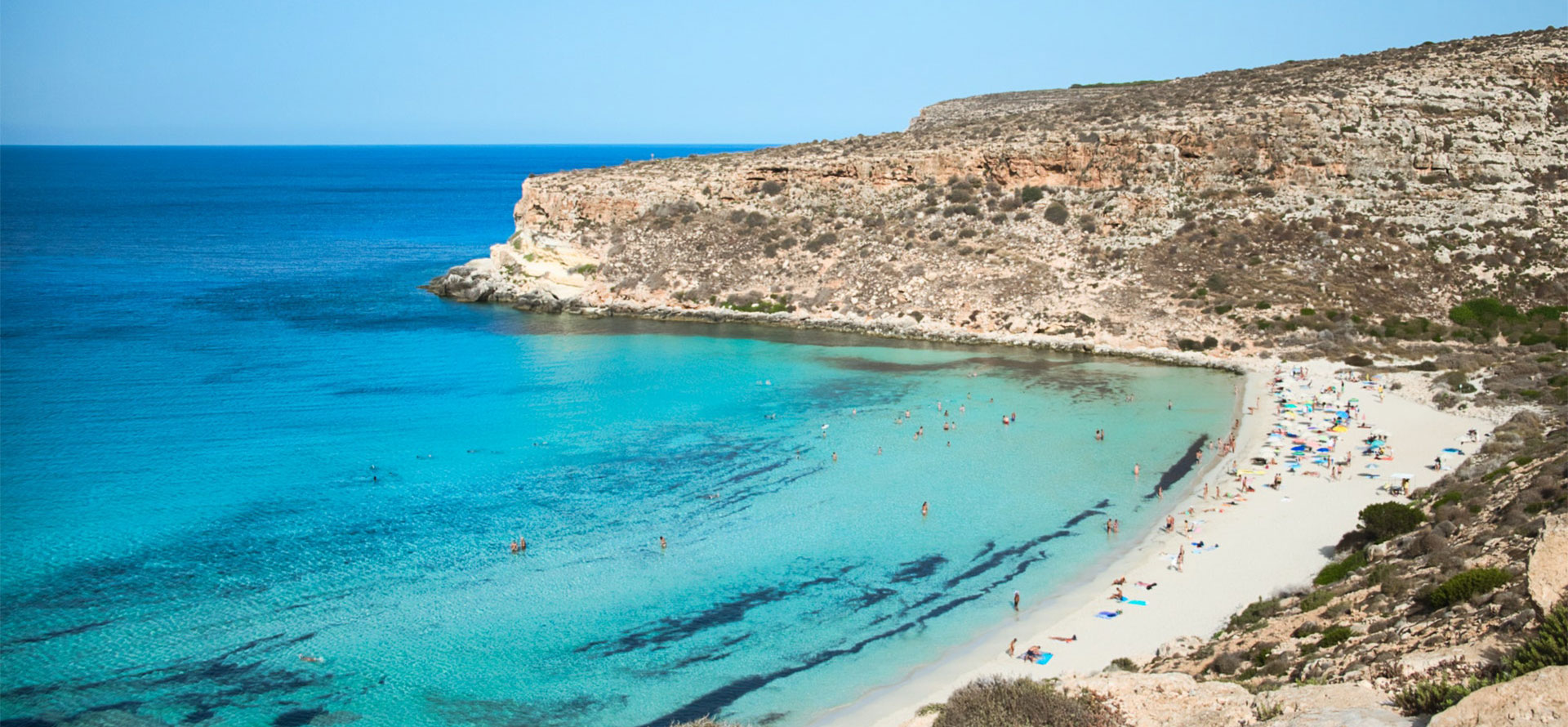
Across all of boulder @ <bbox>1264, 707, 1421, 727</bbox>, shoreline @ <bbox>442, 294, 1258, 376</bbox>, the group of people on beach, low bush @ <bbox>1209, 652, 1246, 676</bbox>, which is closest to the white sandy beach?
the group of people on beach

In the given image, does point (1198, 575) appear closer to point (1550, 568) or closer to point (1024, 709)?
point (1550, 568)

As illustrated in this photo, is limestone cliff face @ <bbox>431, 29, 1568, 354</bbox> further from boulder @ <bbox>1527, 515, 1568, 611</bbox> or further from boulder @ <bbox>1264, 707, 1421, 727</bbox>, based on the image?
boulder @ <bbox>1264, 707, 1421, 727</bbox>

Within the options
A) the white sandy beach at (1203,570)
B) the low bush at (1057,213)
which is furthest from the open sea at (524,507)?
the low bush at (1057,213)

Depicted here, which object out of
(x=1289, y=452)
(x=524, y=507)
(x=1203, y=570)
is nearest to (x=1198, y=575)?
(x=1203, y=570)

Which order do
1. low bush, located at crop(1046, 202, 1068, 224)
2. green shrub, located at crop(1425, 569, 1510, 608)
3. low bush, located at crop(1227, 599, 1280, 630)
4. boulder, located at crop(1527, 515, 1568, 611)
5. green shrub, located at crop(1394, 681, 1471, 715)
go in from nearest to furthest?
green shrub, located at crop(1394, 681, 1471, 715), boulder, located at crop(1527, 515, 1568, 611), green shrub, located at crop(1425, 569, 1510, 608), low bush, located at crop(1227, 599, 1280, 630), low bush, located at crop(1046, 202, 1068, 224)

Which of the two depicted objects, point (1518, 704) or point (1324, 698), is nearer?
point (1518, 704)

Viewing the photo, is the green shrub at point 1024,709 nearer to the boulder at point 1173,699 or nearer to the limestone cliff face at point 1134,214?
the boulder at point 1173,699

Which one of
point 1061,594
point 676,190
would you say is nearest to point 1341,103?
point 676,190
